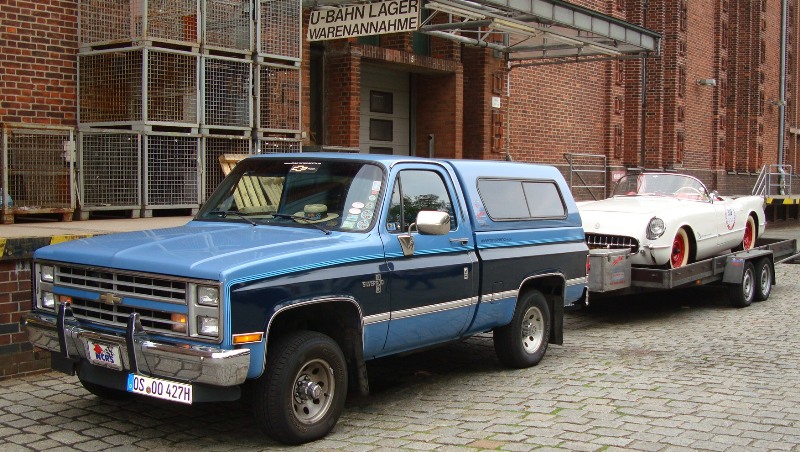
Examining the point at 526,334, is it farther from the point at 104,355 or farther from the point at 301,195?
the point at 104,355

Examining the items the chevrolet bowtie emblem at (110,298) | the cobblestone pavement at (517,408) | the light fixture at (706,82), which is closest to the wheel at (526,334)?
the cobblestone pavement at (517,408)

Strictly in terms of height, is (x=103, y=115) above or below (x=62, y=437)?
above

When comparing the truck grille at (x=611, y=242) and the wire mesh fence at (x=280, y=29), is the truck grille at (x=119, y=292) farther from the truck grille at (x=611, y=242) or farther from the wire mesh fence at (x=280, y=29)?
the truck grille at (x=611, y=242)

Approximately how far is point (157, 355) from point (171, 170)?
564cm

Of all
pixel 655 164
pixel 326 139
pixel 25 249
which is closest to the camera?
pixel 25 249

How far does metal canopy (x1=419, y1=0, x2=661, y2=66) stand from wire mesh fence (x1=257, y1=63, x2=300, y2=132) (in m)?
2.22

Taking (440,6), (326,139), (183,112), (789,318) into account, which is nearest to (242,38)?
(183,112)

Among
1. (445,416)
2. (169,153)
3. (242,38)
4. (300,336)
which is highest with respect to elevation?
(242,38)

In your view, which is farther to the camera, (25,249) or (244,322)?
(25,249)

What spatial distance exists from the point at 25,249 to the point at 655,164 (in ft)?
68.3

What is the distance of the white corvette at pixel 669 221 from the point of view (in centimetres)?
1070

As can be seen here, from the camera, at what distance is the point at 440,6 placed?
12.6m

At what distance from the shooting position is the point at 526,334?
27.0ft

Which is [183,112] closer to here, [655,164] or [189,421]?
[189,421]
